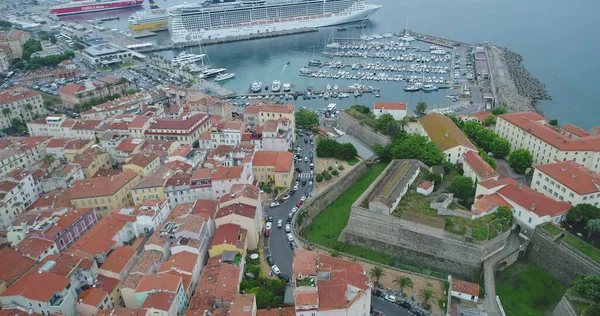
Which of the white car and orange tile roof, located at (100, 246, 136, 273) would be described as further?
the white car

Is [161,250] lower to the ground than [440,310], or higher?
higher

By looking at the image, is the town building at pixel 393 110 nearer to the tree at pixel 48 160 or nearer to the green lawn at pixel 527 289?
the green lawn at pixel 527 289

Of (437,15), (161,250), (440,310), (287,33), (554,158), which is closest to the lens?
(440,310)

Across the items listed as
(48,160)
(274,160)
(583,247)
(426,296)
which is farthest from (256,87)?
(583,247)

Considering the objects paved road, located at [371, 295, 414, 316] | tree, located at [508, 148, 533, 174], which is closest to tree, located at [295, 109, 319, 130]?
tree, located at [508, 148, 533, 174]

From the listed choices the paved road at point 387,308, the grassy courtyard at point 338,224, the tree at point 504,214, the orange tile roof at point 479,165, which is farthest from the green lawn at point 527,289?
the grassy courtyard at point 338,224

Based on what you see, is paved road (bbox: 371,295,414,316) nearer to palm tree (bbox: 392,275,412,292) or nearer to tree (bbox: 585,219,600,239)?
palm tree (bbox: 392,275,412,292)

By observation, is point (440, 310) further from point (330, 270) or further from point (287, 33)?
point (287, 33)

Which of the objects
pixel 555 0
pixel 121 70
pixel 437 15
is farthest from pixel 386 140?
pixel 555 0
